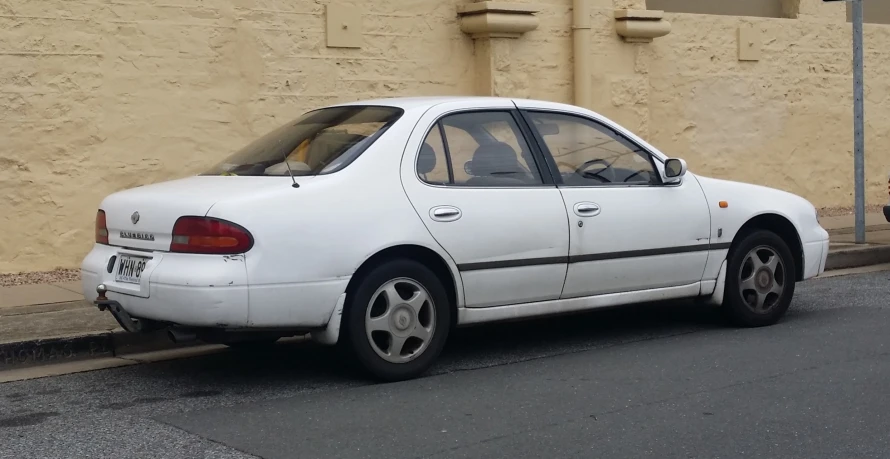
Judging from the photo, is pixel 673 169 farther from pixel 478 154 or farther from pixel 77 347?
pixel 77 347

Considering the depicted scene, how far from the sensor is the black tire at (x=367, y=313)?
6051 millimetres

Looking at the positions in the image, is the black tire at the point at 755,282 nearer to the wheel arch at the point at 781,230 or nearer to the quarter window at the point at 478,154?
the wheel arch at the point at 781,230

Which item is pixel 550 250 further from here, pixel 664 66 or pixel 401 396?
pixel 664 66

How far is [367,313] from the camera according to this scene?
6.09m

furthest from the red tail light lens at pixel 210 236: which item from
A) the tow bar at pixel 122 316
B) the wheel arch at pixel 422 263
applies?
the wheel arch at pixel 422 263

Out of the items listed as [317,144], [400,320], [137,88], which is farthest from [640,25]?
[400,320]

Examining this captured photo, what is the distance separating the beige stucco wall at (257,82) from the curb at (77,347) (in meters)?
2.97

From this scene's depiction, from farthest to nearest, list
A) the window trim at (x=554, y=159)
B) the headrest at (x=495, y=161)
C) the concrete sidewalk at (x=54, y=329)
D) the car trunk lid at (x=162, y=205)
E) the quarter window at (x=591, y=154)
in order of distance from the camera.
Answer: the quarter window at (x=591, y=154)
the window trim at (x=554, y=159)
the concrete sidewalk at (x=54, y=329)
the headrest at (x=495, y=161)
the car trunk lid at (x=162, y=205)

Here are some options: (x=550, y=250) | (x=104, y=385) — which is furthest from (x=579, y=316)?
(x=104, y=385)

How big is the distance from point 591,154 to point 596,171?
0.12m

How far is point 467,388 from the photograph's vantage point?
6.16m

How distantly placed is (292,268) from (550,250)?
163 cm

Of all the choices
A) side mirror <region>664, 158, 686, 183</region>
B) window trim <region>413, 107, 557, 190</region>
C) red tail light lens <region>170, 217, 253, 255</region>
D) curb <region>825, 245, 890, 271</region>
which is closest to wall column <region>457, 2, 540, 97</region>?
curb <region>825, 245, 890, 271</region>

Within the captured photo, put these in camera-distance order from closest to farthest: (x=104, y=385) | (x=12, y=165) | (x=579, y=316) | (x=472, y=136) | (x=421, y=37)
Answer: (x=104, y=385) → (x=472, y=136) → (x=579, y=316) → (x=12, y=165) → (x=421, y=37)
